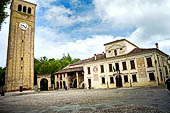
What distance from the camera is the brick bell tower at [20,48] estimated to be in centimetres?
3005

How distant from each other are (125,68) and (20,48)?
2577 cm

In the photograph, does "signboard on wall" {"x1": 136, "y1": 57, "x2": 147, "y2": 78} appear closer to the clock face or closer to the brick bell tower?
the brick bell tower

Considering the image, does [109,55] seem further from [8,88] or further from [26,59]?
[8,88]

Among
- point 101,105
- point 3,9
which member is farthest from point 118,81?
point 3,9

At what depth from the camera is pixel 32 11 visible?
36.9 m

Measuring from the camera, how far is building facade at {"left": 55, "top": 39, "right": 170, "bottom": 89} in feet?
79.6

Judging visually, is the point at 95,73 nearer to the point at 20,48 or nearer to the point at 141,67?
the point at 141,67

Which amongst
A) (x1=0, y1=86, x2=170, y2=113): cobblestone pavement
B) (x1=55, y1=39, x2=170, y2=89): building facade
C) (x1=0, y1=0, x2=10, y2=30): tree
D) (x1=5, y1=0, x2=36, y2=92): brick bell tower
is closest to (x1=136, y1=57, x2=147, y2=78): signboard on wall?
(x1=55, y1=39, x2=170, y2=89): building facade

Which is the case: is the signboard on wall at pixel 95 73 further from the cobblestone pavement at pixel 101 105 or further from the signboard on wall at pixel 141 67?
the cobblestone pavement at pixel 101 105

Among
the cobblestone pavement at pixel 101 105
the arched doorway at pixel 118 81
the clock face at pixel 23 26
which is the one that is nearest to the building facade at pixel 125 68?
the arched doorway at pixel 118 81

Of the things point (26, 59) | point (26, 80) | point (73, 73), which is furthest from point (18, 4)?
point (73, 73)

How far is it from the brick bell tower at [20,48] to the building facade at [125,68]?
13.1 m

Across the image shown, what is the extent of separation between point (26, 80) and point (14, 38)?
35.5 feet

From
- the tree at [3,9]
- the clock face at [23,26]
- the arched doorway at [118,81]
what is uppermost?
the clock face at [23,26]
